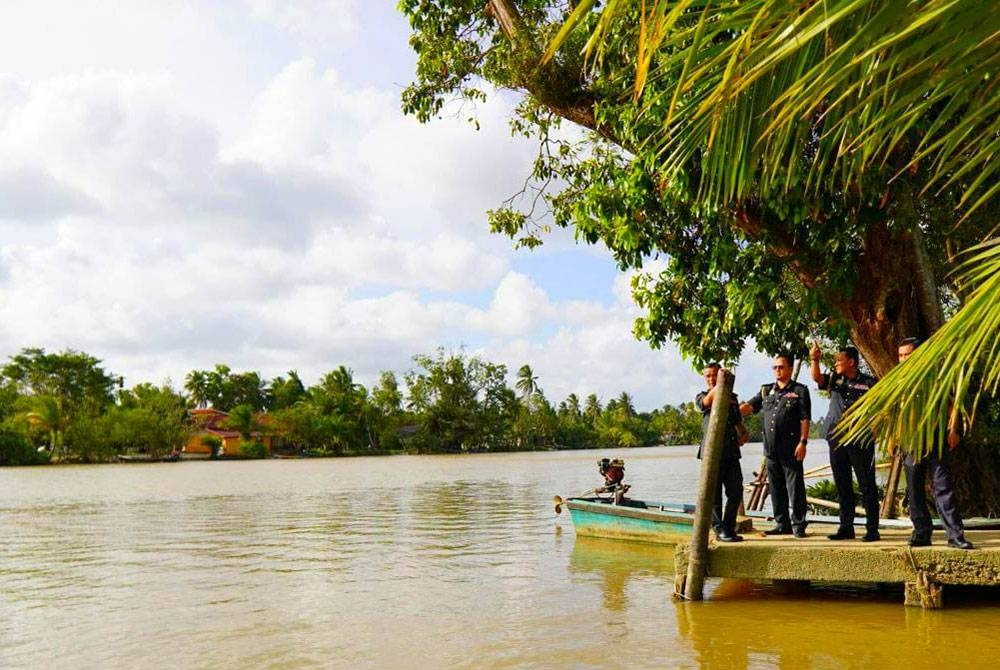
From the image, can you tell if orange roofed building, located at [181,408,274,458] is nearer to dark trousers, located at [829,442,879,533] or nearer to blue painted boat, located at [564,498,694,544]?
blue painted boat, located at [564,498,694,544]

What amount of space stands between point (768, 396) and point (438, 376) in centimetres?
9252

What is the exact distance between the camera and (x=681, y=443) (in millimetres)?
157625

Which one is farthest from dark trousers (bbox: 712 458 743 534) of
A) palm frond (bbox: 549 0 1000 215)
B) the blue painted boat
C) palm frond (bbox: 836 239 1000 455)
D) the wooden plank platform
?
palm frond (bbox: 549 0 1000 215)

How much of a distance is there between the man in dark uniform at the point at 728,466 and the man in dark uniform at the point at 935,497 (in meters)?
1.68

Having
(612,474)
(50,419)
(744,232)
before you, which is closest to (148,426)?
(50,419)

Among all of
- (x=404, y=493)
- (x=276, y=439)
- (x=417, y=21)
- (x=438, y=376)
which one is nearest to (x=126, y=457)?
(x=276, y=439)

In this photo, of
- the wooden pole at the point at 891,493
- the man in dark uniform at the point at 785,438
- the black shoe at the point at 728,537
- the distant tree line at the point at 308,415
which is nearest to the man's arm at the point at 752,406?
the man in dark uniform at the point at 785,438

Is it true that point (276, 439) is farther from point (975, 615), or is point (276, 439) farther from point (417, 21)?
point (975, 615)

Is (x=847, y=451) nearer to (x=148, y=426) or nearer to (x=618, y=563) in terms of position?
(x=618, y=563)

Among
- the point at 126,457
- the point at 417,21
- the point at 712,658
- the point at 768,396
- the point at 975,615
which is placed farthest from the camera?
the point at 126,457

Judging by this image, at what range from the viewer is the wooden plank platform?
25.9 feet

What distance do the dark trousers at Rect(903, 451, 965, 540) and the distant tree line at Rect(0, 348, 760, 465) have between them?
7220 centimetres

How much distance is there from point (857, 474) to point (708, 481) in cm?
142

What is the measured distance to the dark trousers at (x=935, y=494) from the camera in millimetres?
7840
